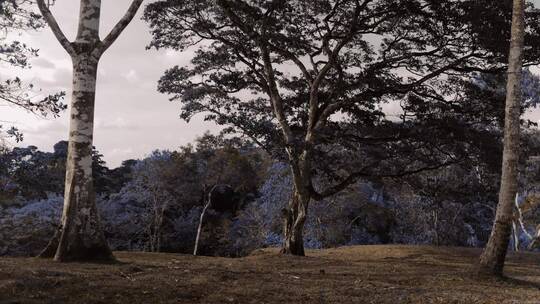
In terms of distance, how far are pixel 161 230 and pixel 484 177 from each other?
20182 millimetres

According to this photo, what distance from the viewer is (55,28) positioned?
1038 centimetres

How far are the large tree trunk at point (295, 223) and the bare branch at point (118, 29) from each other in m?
6.75

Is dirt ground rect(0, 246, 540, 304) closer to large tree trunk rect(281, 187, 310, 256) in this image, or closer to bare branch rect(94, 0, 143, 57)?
large tree trunk rect(281, 187, 310, 256)

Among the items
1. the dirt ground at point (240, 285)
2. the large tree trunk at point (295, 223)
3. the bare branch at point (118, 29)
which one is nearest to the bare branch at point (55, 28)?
the bare branch at point (118, 29)

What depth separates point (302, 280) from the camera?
8766 mm

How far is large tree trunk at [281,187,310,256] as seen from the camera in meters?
14.8

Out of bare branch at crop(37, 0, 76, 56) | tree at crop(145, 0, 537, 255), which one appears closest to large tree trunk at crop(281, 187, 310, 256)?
tree at crop(145, 0, 537, 255)

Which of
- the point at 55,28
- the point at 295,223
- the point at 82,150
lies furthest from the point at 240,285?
the point at 295,223

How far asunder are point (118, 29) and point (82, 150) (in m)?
2.59

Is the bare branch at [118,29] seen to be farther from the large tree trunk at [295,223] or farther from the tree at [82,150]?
the large tree trunk at [295,223]

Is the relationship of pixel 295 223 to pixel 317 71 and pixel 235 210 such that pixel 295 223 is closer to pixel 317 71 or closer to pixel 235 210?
pixel 317 71

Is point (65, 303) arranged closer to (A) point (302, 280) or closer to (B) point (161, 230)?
(A) point (302, 280)

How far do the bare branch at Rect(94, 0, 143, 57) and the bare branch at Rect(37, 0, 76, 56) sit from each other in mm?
530

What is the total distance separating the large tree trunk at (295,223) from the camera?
48.6 feet
